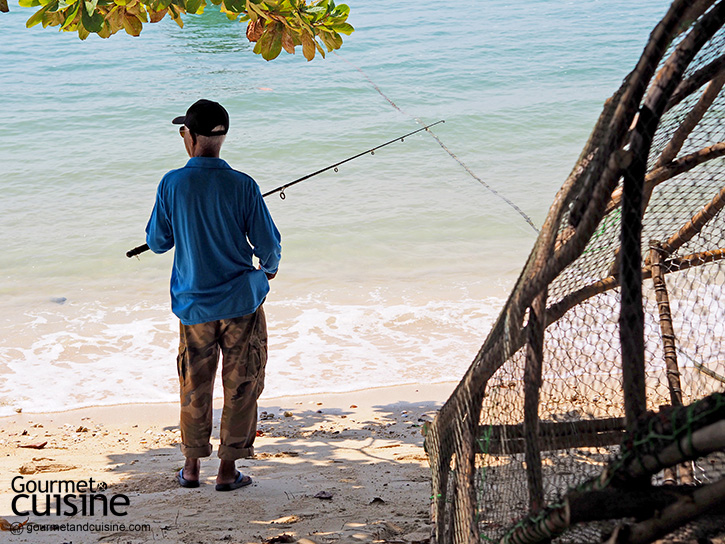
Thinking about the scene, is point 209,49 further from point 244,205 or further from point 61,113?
point 244,205

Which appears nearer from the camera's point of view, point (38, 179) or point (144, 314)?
point (144, 314)

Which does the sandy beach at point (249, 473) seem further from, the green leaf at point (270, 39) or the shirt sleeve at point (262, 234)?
the green leaf at point (270, 39)

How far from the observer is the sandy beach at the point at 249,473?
9.44 feet

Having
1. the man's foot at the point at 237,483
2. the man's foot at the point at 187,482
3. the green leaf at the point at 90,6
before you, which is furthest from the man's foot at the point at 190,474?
the green leaf at the point at 90,6

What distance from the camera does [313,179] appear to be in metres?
11.3

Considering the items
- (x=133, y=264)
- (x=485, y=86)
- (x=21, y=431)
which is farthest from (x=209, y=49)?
(x=21, y=431)

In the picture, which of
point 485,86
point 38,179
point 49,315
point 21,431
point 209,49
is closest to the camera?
point 21,431

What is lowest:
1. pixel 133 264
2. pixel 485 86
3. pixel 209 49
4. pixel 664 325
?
pixel 664 325

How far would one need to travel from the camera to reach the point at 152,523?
2938 millimetres

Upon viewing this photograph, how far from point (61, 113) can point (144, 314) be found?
28.6 feet

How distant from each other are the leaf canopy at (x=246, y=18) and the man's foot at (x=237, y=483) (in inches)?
74.0

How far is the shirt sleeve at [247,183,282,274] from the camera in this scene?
3229mm

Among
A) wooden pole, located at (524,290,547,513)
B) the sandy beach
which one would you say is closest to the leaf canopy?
wooden pole, located at (524,290,547,513)

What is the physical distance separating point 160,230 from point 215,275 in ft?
1.15
